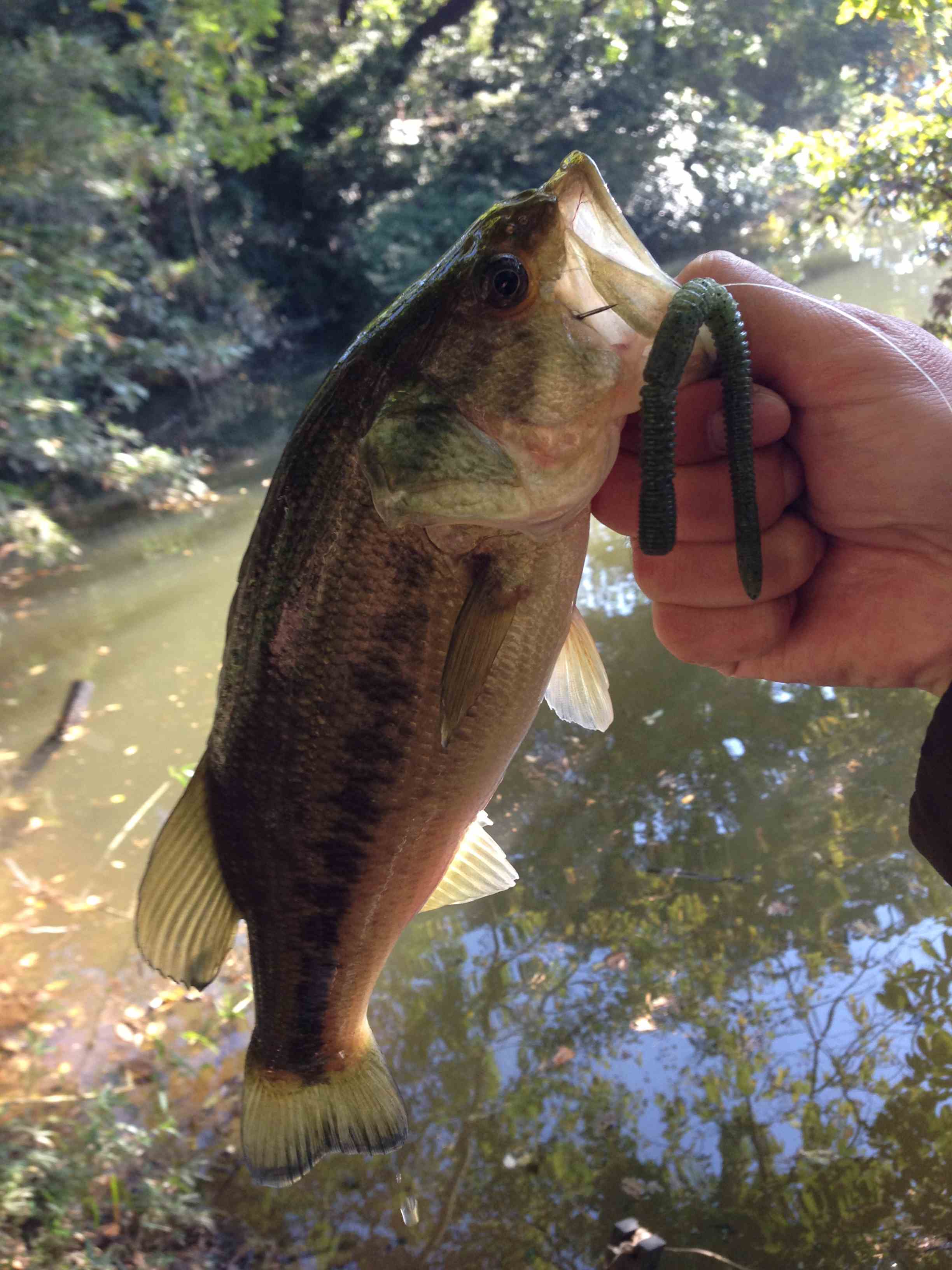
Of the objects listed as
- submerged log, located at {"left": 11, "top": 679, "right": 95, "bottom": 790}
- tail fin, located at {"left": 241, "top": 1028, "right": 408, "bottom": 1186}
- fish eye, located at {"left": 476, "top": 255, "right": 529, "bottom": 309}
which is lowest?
submerged log, located at {"left": 11, "top": 679, "right": 95, "bottom": 790}

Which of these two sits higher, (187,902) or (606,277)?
(606,277)

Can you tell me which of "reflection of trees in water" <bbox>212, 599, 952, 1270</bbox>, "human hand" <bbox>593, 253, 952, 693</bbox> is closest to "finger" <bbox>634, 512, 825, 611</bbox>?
"human hand" <bbox>593, 253, 952, 693</bbox>

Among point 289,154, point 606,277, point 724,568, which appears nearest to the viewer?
point 606,277

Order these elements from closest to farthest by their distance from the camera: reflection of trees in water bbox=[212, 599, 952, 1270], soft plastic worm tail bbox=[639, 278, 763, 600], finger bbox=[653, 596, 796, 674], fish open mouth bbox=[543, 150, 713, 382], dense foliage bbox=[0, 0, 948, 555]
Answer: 1. soft plastic worm tail bbox=[639, 278, 763, 600]
2. fish open mouth bbox=[543, 150, 713, 382]
3. finger bbox=[653, 596, 796, 674]
4. reflection of trees in water bbox=[212, 599, 952, 1270]
5. dense foliage bbox=[0, 0, 948, 555]

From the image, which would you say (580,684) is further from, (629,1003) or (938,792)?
(629,1003)

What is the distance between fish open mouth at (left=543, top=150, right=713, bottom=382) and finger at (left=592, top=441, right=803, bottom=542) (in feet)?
0.77

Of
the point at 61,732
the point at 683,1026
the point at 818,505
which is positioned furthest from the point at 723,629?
the point at 61,732

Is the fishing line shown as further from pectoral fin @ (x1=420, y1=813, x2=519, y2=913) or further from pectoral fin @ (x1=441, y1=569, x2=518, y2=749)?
pectoral fin @ (x1=420, y1=813, x2=519, y2=913)

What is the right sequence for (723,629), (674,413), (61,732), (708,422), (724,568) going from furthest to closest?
(61,732), (723,629), (724,568), (708,422), (674,413)

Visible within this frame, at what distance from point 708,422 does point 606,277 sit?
32 cm

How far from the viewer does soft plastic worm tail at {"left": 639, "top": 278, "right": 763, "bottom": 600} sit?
3.97 ft

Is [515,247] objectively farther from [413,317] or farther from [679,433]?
[679,433]

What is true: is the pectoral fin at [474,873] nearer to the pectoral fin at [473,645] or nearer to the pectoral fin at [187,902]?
the pectoral fin at [187,902]

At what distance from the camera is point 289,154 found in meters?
16.5
